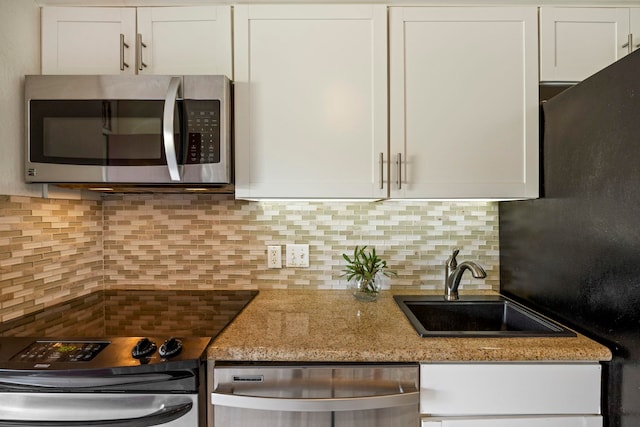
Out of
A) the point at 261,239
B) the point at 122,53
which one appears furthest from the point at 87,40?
the point at 261,239

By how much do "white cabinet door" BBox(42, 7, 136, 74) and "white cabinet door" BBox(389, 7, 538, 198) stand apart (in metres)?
1.02

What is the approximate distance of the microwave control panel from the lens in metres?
1.24

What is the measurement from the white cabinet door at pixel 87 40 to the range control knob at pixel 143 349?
100cm

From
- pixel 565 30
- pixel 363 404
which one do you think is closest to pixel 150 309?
pixel 363 404

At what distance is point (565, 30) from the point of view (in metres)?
1.32

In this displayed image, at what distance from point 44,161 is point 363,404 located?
1.32 meters

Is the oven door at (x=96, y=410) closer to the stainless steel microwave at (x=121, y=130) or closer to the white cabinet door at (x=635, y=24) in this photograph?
the stainless steel microwave at (x=121, y=130)

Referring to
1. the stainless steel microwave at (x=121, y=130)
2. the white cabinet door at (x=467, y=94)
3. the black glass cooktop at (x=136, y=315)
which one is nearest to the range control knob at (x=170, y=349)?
the black glass cooktop at (x=136, y=315)

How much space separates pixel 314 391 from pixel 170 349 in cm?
41

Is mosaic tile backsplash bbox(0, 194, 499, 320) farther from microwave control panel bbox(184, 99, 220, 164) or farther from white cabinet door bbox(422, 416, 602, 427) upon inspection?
white cabinet door bbox(422, 416, 602, 427)

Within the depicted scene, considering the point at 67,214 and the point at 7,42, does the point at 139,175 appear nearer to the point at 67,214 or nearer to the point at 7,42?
the point at 67,214

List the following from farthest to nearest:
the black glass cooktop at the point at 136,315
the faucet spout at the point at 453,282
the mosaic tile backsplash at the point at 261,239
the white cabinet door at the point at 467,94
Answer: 1. the mosaic tile backsplash at the point at 261,239
2. the faucet spout at the point at 453,282
3. the white cabinet door at the point at 467,94
4. the black glass cooktop at the point at 136,315

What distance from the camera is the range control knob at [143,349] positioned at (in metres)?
0.95

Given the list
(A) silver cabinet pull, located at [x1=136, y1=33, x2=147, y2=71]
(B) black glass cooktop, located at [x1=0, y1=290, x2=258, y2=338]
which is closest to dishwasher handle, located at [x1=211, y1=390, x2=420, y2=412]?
(B) black glass cooktop, located at [x1=0, y1=290, x2=258, y2=338]
